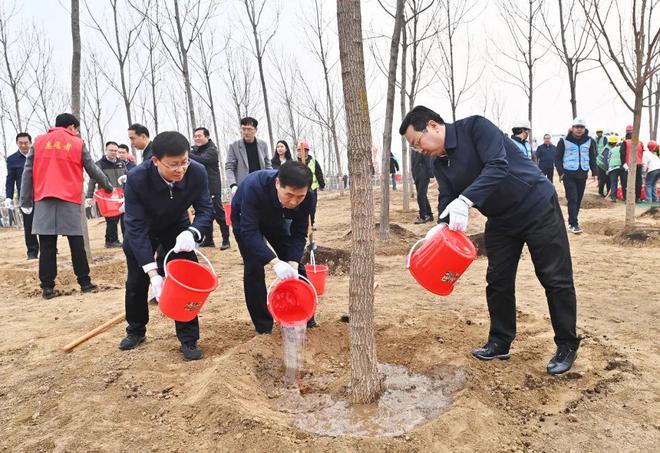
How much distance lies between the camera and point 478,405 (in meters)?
2.34

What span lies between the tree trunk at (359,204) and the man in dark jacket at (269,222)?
49 centimetres

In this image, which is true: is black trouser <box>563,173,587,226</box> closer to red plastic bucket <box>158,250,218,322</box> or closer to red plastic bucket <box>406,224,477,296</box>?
→ red plastic bucket <box>406,224,477,296</box>

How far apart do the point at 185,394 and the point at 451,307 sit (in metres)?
2.31

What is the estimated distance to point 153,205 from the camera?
3098 millimetres

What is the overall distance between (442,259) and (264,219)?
125cm

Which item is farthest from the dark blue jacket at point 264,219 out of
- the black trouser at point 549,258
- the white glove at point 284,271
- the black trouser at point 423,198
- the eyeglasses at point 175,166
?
the black trouser at point 423,198

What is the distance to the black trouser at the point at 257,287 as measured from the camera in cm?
339

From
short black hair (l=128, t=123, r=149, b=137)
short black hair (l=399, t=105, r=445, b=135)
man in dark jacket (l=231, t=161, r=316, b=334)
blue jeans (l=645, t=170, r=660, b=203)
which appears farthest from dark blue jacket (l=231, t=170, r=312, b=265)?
blue jeans (l=645, t=170, r=660, b=203)

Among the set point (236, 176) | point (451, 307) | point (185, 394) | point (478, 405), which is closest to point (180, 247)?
point (185, 394)

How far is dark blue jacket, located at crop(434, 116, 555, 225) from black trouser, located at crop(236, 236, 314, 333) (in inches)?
53.4

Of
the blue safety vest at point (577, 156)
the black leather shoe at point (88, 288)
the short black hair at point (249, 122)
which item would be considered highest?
the short black hair at point (249, 122)

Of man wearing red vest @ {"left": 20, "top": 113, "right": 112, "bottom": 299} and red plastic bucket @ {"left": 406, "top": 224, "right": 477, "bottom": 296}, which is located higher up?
man wearing red vest @ {"left": 20, "top": 113, "right": 112, "bottom": 299}

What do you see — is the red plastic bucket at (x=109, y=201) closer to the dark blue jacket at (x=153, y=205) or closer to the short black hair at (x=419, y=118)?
the dark blue jacket at (x=153, y=205)

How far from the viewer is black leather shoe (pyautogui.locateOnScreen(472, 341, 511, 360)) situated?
2.98 meters
